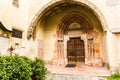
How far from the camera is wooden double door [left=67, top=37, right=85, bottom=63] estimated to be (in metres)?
9.10

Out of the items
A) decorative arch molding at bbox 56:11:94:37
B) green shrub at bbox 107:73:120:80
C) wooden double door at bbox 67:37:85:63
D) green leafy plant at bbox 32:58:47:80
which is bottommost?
green shrub at bbox 107:73:120:80

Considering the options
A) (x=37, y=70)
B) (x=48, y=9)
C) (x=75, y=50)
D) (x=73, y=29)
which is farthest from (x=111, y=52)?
(x=48, y=9)

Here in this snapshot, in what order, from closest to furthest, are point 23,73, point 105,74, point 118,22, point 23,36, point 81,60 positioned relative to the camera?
1. point 23,73
2. point 105,74
3. point 118,22
4. point 23,36
5. point 81,60

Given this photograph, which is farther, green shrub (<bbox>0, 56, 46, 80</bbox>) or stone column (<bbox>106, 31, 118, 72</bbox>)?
stone column (<bbox>106, 31, 118, 72</bbox>)

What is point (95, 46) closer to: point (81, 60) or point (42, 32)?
point (81, 60)

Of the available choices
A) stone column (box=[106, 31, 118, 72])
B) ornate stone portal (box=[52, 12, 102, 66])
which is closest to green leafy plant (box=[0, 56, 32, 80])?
stone column (box=[106, 31, 118, 72])

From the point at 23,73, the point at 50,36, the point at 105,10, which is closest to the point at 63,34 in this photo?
the point at 50,36

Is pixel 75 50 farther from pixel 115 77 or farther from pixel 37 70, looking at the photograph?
pixel 37 70

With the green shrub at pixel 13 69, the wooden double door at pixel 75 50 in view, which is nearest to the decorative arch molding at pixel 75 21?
the wooden double door at pixel 75 50

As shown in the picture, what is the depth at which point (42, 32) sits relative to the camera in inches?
380

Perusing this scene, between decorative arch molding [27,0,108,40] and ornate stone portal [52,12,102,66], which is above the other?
decorative arch molding [27,0,108,40]

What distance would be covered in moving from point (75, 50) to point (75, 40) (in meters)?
0.66

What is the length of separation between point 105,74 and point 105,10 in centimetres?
310

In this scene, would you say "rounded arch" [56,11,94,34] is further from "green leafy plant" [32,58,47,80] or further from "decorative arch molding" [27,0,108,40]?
"green leafy plant" [32,58,47,80]
